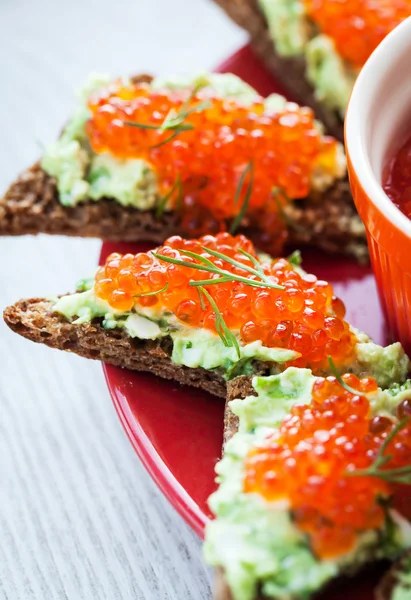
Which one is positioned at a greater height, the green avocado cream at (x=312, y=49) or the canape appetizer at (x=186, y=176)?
the green avocado cream at (x=312, y=49)

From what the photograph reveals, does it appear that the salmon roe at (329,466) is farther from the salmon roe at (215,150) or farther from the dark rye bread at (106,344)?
the salmon roe at (215,150)

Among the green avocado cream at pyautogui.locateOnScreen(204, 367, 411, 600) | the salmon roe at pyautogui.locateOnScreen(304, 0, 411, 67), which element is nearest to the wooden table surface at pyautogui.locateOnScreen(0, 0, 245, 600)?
the green avocado cream at pyautogui.locateOnScreen(204, 367, 411, 600)

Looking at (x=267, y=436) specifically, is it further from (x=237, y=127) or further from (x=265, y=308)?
(x=237, y=127)

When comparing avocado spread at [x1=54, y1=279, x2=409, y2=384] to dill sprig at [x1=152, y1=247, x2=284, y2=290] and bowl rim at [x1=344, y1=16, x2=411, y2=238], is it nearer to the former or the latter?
dill sprig at [x1=152, y1=247, x2=284, y2=290]

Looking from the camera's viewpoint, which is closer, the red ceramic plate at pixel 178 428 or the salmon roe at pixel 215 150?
the red ceramic plate at pixel 178 428

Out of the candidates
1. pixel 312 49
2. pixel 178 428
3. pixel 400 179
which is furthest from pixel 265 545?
pixel 312 49

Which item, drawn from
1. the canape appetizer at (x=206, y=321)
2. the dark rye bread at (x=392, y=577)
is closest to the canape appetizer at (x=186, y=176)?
the canape appetizer at (x=206, y=321)

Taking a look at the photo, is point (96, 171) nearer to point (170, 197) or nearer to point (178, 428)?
point (170, 197)
